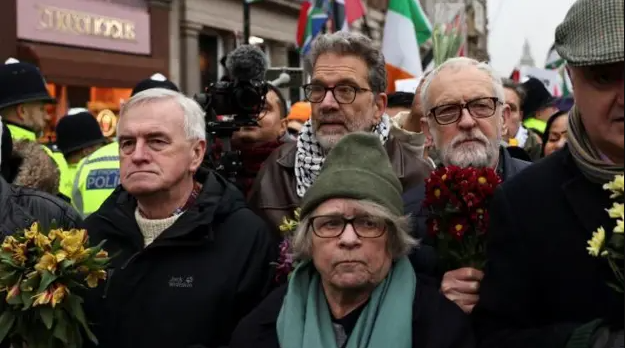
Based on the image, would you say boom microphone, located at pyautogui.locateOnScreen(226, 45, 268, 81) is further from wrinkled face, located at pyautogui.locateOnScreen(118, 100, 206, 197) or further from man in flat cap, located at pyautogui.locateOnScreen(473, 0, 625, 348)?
man in flat cap, located at pyautogui.locateOnScreen(473, 0, 625, 348)

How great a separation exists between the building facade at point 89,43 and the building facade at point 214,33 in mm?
624

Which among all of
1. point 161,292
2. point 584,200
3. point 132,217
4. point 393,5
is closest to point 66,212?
point 132,217

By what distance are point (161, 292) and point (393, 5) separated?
5670 millimetres

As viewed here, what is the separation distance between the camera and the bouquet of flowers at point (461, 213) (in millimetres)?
2990

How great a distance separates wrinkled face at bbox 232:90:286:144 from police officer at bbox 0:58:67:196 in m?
1.30

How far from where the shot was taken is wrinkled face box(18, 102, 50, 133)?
595 cm

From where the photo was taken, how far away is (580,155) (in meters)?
2.42

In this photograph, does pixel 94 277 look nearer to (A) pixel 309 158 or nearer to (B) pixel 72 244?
(B) pixel 72 244

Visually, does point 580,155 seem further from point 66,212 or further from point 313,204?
point 66,212

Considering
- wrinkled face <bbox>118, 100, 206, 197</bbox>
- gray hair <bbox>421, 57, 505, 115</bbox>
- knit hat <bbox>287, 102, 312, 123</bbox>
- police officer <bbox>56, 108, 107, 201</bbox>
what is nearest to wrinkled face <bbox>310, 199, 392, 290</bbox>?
gray hair <bbox>421, 57, 505, 115</bbox>

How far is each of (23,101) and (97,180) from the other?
0.75m

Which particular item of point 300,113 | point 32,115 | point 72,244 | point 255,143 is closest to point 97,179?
point 32,115

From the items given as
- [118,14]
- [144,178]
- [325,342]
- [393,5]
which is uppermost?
[118,14]

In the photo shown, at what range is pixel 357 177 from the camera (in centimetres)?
307
